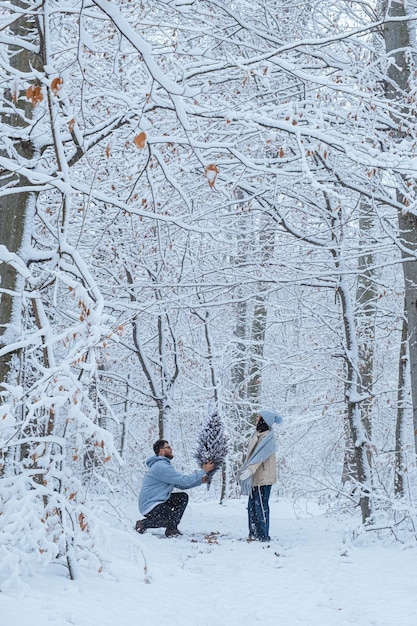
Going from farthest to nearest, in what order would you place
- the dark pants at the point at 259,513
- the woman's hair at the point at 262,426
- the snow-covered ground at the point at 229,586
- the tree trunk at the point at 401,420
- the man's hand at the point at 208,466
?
the tree trunk at the point at 401,420 → the woman's hair at the point at 262,426 → the dark pants at the point at 259,513 → the man's hand at the point at 208,466 → the snow-covered ground at the point at 229,586

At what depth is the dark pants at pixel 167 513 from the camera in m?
8.49

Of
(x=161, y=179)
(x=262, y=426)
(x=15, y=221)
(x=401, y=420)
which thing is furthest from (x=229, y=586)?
(x=401, y=420)

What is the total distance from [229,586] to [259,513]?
2.52 metres

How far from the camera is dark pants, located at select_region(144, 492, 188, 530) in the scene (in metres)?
8.49

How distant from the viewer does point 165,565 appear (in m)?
6.55

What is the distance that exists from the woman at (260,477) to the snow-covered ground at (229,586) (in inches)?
12.8

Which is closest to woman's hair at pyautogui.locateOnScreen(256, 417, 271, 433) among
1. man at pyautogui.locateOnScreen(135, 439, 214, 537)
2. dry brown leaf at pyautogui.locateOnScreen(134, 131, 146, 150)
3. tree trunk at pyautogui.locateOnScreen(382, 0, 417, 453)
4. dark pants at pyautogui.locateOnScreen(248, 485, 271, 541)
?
dark pants at pyautogui.locateOnScreen(248, 485, 271, 541)

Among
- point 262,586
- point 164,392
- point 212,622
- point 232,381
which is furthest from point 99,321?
point 232,381

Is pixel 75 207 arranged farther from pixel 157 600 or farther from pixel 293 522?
pixel 293 522

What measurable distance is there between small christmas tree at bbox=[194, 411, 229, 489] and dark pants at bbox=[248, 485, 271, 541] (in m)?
0.70

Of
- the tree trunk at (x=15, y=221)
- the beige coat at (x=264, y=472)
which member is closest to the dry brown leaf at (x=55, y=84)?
the tree trunk at (x=15, y=221)

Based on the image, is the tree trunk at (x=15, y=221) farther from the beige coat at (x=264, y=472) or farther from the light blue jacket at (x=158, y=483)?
the beige coat at (x=264, y=472)

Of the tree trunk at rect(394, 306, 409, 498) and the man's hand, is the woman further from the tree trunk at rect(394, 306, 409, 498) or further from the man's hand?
the tree trunk at rect(394, 306, 409, 498)

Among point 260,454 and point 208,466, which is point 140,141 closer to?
point 208,466
